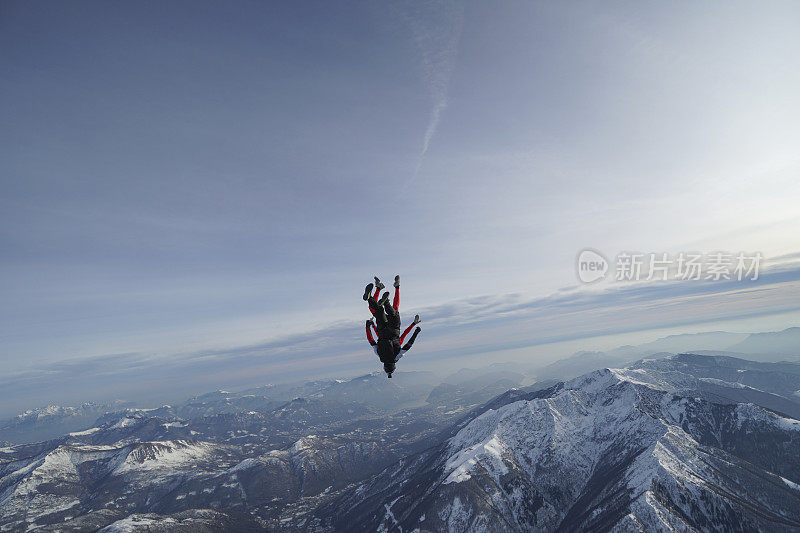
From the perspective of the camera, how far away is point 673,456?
18200 centimetres

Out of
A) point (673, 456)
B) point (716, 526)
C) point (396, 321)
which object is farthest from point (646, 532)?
point (396, 321)

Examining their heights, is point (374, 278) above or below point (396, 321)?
above

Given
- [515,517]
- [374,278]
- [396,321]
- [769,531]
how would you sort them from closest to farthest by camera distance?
[374,278] < [396,321] < [769,531] < [515,517]

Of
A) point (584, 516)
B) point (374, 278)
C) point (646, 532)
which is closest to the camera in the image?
point (374, 278)

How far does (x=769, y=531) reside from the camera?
140m

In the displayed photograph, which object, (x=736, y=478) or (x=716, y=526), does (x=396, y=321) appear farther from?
(x=736, y=478)

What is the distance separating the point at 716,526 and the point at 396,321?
215098mm

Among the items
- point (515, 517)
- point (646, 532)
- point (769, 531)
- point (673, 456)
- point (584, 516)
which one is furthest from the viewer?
point (515, 517)

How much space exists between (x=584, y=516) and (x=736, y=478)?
88.2 metres

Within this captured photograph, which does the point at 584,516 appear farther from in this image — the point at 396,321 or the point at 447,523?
the point at 396,321

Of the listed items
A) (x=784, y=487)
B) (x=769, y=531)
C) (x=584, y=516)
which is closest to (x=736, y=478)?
(x=784, y=487)

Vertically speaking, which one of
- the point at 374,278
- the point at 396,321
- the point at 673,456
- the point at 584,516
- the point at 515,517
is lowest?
the point at 515,517

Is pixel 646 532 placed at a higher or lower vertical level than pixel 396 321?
lower

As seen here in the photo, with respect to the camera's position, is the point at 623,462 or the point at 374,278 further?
the point at 623,462
